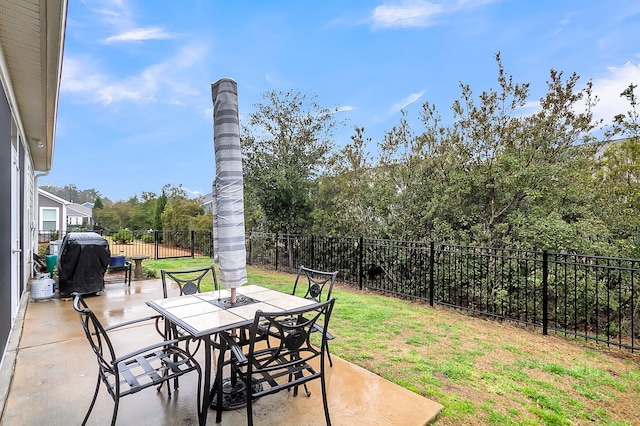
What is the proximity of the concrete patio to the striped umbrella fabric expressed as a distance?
3.00 ft

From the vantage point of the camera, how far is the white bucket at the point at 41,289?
5441 millimetres

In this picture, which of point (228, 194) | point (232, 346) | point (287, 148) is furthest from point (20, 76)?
point (287, 148)

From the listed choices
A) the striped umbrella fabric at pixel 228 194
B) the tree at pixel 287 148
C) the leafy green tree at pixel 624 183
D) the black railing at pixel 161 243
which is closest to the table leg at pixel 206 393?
the striped umbrella fabric at pixel 228 194

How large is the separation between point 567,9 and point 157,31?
8852 mm

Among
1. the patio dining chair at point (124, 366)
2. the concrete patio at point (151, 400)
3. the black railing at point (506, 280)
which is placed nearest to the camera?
the patio dining chair at point (124, 366)

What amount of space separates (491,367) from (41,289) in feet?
21.6

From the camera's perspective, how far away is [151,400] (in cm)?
246

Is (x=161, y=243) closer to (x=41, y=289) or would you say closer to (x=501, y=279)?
(x=41, y=289)

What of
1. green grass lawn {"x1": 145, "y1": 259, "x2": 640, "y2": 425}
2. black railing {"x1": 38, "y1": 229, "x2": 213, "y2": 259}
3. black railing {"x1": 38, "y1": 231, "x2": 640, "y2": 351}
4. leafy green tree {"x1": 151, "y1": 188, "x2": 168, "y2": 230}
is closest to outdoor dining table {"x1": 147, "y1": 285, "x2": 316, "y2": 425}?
green grass lawn {"x1": 145, "y1": 259, "x2": 640, "y2": 425}

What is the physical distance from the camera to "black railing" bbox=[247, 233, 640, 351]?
4.65 meters

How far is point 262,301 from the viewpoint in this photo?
274cm

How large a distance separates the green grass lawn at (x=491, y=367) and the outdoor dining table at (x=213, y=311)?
1085 millimetres

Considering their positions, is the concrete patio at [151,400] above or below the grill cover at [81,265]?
below

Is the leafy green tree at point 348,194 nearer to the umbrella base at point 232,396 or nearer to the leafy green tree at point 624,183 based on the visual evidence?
the leafy green tree at point 624,183
